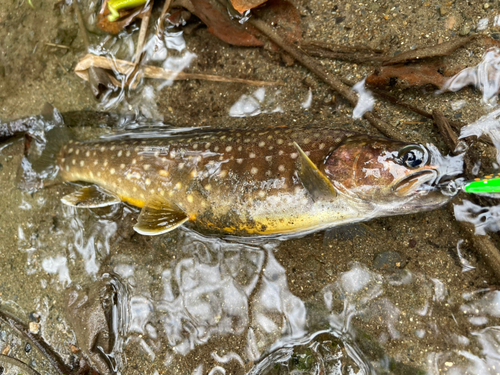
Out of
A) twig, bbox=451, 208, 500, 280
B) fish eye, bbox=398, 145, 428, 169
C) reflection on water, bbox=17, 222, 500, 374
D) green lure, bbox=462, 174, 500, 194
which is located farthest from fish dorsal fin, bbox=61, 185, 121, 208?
twig, bbox=451, 208, 500, 280

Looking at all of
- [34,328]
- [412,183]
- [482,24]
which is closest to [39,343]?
[34,328]

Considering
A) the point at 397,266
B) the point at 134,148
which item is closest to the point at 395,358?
the point at 397,266

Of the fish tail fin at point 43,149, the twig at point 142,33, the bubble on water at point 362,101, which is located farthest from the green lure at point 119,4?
the bubble on water at point 362,101

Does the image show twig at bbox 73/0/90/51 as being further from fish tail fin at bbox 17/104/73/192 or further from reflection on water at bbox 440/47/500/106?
reflection on water at bbox 440/47/500/106

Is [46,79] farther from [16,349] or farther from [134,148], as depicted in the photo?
[16,349]

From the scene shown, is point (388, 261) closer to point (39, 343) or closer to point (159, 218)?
point (159, 218)

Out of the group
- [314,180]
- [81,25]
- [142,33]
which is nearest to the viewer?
[314,180]
